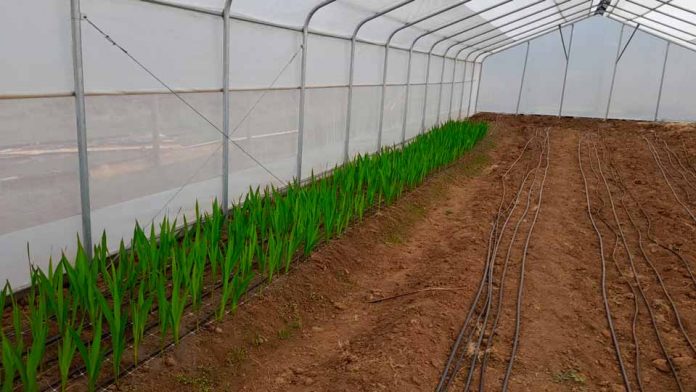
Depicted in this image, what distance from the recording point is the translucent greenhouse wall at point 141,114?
9.00 feet

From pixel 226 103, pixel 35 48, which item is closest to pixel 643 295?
pixel 226 103

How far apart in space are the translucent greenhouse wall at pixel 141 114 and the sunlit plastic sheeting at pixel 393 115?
2405 millimetres

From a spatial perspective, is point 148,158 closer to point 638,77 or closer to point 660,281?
point 660,281

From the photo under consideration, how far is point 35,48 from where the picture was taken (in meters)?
2.69

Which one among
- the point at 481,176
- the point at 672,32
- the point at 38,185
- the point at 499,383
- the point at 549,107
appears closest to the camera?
the point at 499,383

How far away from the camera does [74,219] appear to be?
3.12 meters

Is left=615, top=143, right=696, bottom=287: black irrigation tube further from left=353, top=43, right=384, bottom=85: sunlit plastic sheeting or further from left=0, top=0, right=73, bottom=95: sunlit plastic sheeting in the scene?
left=0, top=0, right=73, bottom=95: sunlit plastic sheeting

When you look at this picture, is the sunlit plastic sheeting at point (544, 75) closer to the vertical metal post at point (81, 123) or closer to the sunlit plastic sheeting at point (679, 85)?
the sunlit plastic sheeting at point (679, 85)

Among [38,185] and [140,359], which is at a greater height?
[38,185]

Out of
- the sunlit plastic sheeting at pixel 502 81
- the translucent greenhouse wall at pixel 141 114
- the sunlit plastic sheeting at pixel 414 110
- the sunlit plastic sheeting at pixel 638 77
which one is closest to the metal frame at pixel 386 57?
the translucent greenhouse wall at pixel 141 114

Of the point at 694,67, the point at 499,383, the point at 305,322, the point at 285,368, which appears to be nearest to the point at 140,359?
the point at 285,368

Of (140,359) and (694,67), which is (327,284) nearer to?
(140,359)

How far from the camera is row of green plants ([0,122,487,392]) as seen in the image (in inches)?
80.6

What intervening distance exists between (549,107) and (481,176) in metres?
9.09
